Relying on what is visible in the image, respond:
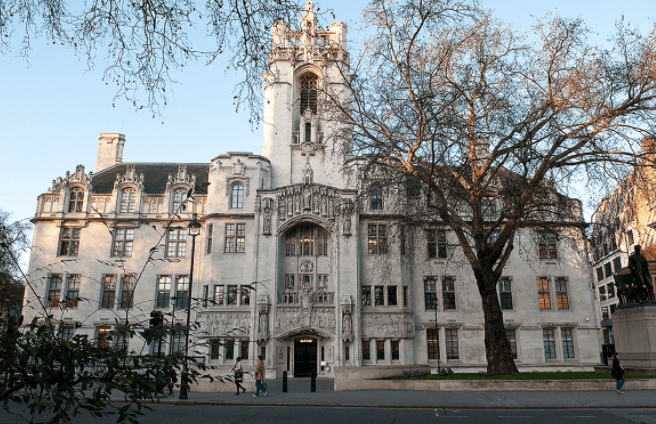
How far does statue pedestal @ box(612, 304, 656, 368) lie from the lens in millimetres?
19703

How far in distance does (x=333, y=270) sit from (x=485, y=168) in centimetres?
1586

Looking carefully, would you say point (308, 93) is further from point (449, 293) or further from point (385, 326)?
point (385, 326)

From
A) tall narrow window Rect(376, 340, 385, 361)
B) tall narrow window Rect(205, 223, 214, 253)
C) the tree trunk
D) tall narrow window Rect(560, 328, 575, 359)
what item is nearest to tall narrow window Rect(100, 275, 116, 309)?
tall narrow window Rect(205, 223, 214, 253)

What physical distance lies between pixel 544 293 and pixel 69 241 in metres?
35.1

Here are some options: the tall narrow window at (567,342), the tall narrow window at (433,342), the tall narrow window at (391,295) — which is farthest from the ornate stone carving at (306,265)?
the tall narrow window at (567,342)

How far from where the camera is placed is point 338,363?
31.1 meters

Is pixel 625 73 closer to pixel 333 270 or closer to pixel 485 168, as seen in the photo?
pixel 485 168

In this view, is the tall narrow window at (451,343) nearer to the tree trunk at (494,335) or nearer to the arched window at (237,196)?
the tree trunk at (494,335)

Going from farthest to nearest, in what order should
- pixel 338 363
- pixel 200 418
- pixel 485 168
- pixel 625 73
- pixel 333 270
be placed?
pixel 333 270
pixel 338 363
pixel 485 168
pixel 625 73
pixel 200 418

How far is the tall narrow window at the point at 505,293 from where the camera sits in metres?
35.3

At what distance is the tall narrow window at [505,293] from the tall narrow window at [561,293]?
3498mm

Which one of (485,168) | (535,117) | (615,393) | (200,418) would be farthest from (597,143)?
(200,418)

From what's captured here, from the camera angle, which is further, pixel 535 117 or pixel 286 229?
pixel 286 229

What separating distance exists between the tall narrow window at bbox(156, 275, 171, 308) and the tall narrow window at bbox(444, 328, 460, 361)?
19827 mm
